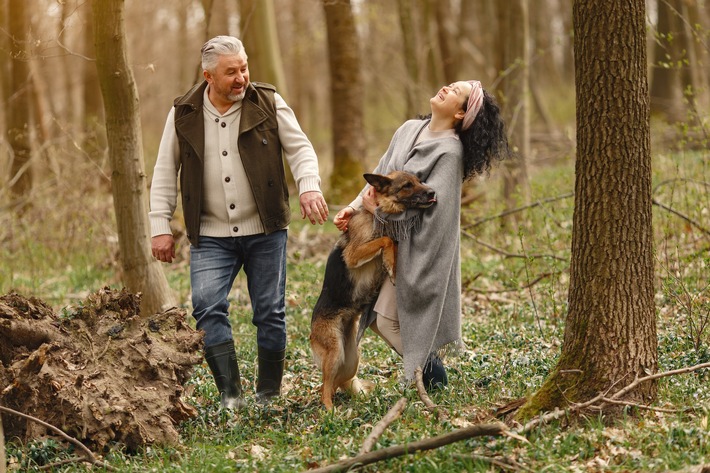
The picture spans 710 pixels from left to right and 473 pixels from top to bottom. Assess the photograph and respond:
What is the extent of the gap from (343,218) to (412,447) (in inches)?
79.8

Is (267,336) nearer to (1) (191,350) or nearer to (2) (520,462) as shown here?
(1) (191,350)

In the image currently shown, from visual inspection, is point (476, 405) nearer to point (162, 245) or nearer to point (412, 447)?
point (412, 447)

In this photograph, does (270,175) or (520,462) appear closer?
(520,462)

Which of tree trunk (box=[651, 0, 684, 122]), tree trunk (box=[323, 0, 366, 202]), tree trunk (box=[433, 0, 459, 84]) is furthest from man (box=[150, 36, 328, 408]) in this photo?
tree trunk (box=[433, 0, 459, 84])

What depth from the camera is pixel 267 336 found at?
5.89 meters

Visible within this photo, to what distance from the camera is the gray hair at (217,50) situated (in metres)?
5.41

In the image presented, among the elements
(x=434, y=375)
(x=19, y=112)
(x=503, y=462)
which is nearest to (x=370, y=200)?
(x=434, y=375)

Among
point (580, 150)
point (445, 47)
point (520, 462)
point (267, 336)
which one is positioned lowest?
point (520, 462)

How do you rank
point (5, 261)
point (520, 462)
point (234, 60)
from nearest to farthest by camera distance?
point (520, 462)
point (234, 60)
point (5, 261)

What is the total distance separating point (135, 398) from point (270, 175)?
1758 mm

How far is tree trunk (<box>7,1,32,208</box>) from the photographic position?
1286 centimetres

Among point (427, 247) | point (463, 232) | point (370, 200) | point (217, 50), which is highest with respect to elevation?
point (217, 50)

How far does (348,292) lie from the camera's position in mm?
5645

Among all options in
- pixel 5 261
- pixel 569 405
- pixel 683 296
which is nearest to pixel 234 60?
pixel 569 405
